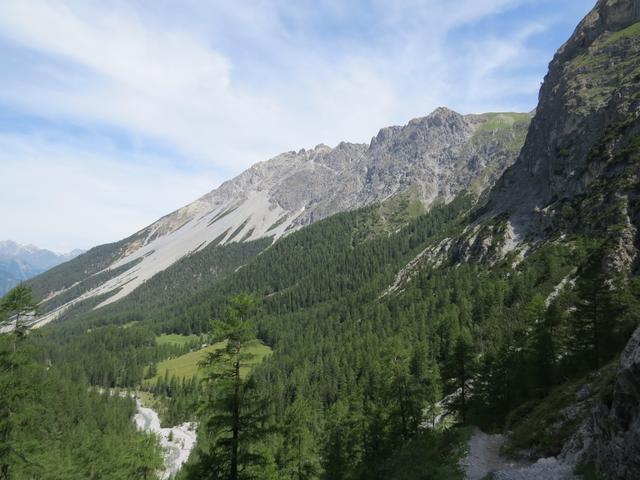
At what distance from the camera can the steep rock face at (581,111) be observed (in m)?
123

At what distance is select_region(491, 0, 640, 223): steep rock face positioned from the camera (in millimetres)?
122688

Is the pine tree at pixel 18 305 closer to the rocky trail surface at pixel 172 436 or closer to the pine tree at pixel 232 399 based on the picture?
the pine tree at pixel 232 399

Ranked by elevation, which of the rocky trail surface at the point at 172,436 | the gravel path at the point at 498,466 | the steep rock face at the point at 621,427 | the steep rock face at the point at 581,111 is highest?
the steep rock face at the point at 581,111

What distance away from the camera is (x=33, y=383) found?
24516mm

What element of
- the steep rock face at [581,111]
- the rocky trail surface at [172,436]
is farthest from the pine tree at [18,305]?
the steep rock face at [581,111]

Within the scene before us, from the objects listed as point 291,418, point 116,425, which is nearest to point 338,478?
point 291,418

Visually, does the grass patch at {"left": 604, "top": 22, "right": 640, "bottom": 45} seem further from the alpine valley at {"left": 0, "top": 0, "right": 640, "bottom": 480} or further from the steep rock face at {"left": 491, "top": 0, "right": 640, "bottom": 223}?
the alpine valley at {"left": 0, "top": 0, "right": 640, "bottom": 480}

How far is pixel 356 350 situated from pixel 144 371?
108391 millimetres

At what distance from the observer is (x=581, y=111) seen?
5581 inches

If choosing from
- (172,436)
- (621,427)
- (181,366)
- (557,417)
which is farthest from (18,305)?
(181,366)

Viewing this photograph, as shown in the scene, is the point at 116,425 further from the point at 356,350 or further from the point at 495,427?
the point at 495,427

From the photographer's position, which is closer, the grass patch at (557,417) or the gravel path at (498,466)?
the gravel path at (498,466)

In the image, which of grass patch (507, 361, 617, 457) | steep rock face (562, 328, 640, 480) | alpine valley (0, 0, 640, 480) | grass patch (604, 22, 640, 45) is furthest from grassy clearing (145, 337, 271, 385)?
grass patch (604, 22, 640, 45)

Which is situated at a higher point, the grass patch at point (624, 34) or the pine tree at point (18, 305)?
the grass patch at point (624, 34)
